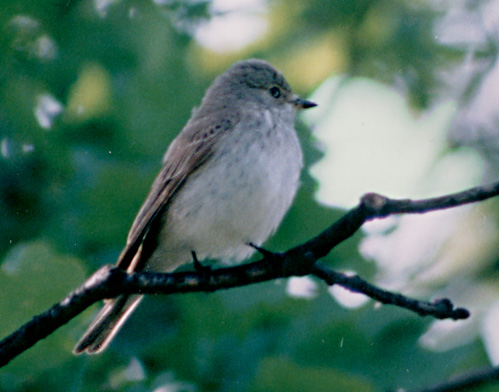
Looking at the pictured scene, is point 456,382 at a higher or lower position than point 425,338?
lower

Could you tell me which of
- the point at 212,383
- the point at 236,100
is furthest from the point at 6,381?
the point at 236,100

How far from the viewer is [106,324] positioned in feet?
10.1

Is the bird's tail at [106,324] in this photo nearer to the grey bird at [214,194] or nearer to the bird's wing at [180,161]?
the grey bird at [214,194]

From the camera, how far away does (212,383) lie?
297 cm

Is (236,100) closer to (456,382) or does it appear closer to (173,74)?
(173,74)

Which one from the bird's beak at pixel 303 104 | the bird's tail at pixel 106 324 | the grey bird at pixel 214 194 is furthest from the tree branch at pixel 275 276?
the bird's beak at pixel 303 104

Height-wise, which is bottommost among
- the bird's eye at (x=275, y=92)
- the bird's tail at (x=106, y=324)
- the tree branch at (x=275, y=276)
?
the tree branch at (x=275, y=276)

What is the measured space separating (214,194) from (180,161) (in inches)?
12.5

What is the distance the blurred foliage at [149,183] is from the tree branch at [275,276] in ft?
0.91

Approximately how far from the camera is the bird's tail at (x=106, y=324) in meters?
2.80

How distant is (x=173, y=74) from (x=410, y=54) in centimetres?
166

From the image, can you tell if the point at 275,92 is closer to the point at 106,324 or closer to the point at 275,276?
the point at 106,324

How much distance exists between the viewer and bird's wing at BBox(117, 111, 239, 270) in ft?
10.7

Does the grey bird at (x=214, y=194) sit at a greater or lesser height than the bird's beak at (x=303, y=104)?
lesser
